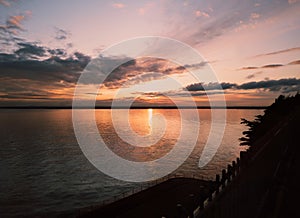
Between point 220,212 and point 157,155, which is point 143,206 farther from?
point 157,155

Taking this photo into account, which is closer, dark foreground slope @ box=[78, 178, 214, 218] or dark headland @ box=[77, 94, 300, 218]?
dark headland @ box=[77, 94, 300, 218]

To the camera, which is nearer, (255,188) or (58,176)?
(255,188)

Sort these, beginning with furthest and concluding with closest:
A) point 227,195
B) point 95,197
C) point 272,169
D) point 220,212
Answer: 1. point 95,197
2. point 272,169
3. point 227,195
4. point 220,212

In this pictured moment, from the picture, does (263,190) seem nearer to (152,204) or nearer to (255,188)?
(255,188)

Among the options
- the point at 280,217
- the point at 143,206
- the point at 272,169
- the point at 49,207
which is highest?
the point at 272,169

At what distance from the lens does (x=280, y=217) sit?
622cm

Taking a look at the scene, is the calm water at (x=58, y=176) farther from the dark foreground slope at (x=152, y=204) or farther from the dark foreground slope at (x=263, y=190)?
the dark foreground slope at (x=263, y=190)

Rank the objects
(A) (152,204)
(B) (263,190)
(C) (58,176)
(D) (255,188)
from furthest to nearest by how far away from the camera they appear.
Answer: (C) (58,176)
(A) (152,204)
(B) (263,190)
(D) (255,188)

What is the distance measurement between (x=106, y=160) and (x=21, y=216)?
3321 centimetres

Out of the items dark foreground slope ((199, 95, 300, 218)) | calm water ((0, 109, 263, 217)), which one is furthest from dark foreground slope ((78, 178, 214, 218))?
dark foreground slope ((199, 95, 300, 218))

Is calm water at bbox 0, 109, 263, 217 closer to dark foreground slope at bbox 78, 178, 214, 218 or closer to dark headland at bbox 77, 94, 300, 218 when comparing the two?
dark foreground slope at bbox 78, 178, 214, 218

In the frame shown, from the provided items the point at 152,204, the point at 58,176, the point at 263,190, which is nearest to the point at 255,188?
the point at 263,190

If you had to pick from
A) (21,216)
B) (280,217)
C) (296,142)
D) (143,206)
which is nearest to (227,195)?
(280,217)

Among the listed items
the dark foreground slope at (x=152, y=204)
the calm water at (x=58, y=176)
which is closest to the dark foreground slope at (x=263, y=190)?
the dark foreground slope at (x=152, y=204)
